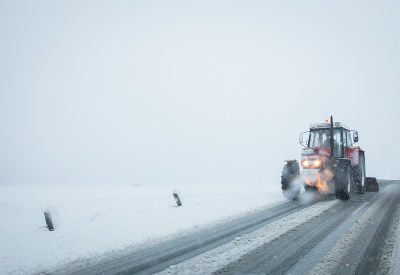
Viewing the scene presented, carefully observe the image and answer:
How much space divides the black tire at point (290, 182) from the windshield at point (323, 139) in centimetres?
169

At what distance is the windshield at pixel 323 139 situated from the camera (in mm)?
10650

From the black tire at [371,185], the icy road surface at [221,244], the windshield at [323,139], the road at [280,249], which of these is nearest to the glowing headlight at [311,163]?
the windshield at [323,139]

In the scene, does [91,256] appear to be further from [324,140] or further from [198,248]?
[324,140]

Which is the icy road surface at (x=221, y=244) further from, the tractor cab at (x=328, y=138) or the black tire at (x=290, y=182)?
the tractor cab at (x=328, y=138)

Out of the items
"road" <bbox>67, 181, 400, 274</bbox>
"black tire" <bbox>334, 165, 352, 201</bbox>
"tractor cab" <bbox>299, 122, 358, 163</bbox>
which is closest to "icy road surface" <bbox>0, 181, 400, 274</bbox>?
"road" <bbox>67, 181, 400, 274</bbox>

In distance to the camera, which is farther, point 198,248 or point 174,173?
point 174,173

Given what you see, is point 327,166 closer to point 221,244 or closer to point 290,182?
point 290,182

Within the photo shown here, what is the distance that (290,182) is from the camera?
9.93 metres

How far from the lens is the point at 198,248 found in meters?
A: 4.41

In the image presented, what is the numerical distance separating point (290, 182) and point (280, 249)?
6.23 m

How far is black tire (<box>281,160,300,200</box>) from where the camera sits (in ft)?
32.5

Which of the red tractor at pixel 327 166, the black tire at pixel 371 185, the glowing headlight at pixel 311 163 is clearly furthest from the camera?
the black tire at pixel 371 185

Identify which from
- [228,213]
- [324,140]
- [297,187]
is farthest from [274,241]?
[324,140]

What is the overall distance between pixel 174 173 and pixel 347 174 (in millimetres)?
39237
